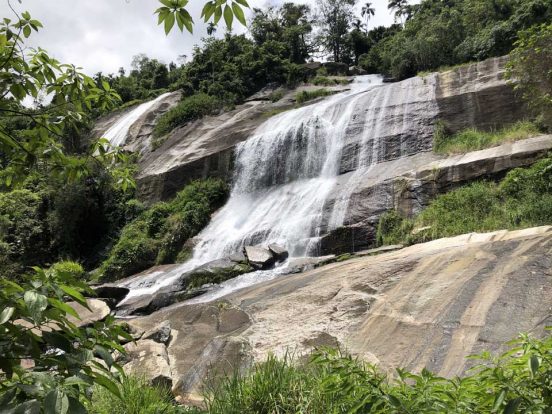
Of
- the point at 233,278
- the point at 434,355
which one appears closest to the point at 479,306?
the point at 434,355

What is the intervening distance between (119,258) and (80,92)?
692 inches

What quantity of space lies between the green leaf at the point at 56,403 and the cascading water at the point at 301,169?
12.7 meters

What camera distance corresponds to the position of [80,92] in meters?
2.77

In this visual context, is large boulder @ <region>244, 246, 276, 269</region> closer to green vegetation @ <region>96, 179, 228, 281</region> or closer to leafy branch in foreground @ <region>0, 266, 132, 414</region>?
green vegetation @ <region>96, 179, 228, 281</region>

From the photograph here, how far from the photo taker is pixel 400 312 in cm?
673

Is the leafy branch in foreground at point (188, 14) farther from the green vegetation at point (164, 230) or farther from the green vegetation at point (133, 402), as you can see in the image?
the green vegetation at point (164, 230)

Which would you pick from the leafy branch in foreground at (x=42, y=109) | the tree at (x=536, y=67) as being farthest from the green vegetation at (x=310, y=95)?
the leafy branch in foreground at (x=42, y=109)

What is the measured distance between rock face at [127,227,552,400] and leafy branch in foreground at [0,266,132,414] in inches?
181

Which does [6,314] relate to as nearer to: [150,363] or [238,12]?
[238,12]

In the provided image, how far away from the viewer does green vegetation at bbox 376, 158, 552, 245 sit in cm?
Result: 1059

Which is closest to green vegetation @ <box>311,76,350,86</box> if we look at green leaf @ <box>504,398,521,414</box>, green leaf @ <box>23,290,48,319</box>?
green leaf @ <box>504,398,521,414</box>

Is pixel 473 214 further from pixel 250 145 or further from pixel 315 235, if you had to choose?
pixel 250 145

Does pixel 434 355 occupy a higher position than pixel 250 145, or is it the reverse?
pixel 250 145

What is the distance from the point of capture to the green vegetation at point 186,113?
30452 millimetres
